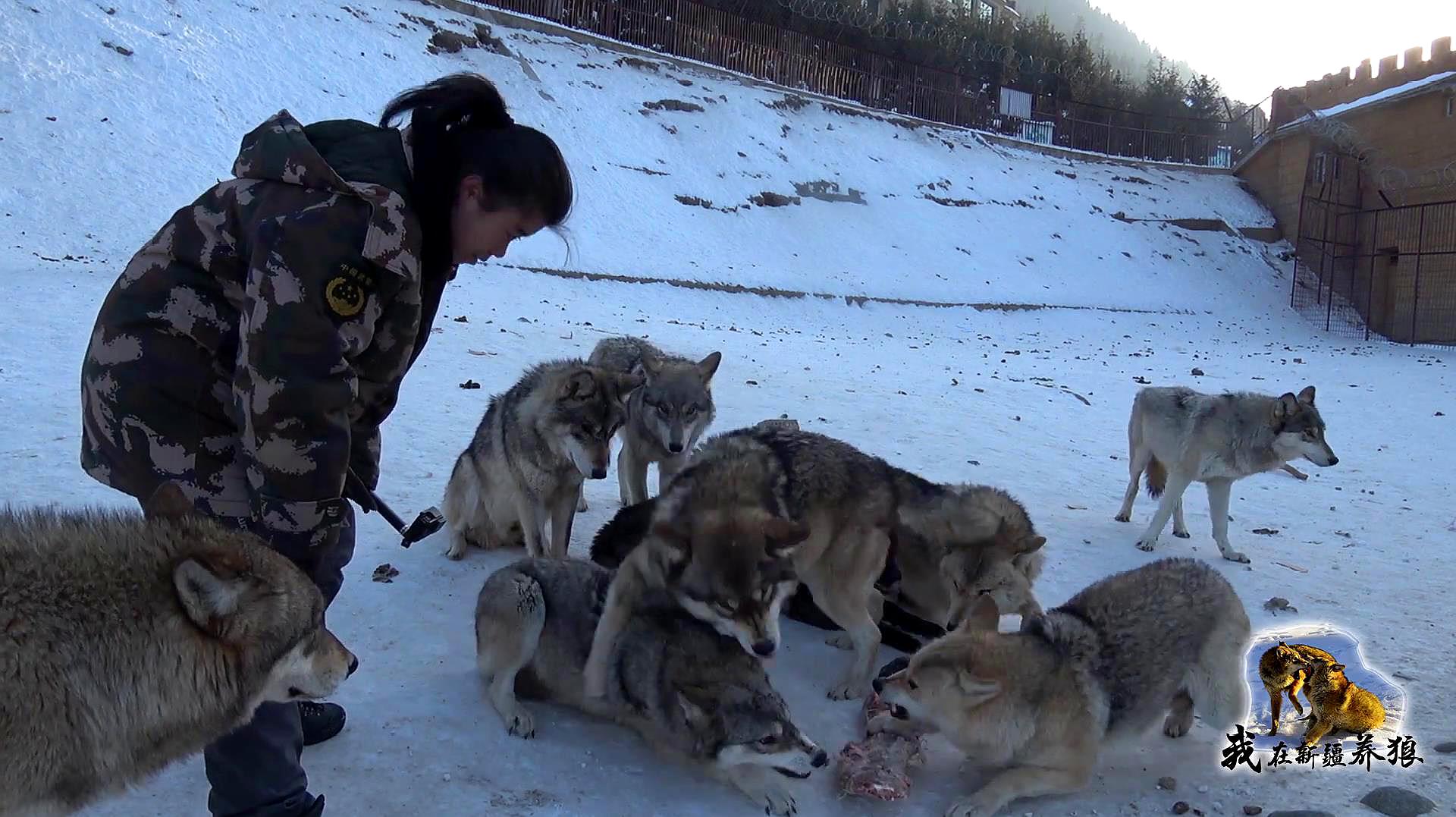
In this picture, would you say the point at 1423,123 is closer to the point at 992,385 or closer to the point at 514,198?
the point at 992,385

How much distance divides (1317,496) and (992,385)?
15.2 ft

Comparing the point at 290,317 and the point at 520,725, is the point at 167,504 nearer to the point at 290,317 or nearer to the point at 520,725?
the point at 290,317

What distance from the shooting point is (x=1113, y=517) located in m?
6.68

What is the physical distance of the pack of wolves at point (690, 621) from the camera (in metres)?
1.96

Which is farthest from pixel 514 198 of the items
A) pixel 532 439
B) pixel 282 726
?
pixel 532 439

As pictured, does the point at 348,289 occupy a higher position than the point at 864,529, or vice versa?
the point at 348,289

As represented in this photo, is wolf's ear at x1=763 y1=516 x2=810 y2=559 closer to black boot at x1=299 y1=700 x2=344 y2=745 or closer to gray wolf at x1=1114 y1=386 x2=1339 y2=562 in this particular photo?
black boot at x1=299 y1=700 x2=344 y2=745

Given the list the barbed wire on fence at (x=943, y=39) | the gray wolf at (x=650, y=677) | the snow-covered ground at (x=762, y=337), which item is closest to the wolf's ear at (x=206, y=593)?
the snow-covered ground at (x=762, y=337)

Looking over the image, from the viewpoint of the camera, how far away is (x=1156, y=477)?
22.4 ft

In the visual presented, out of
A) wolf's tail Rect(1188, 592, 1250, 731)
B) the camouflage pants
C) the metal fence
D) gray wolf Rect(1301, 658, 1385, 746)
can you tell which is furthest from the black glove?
the metal fence

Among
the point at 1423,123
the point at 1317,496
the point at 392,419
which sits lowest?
the point at 1317,496

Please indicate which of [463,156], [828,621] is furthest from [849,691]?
[463,156]

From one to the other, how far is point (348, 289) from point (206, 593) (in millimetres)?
804

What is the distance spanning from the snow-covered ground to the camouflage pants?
35 cm
